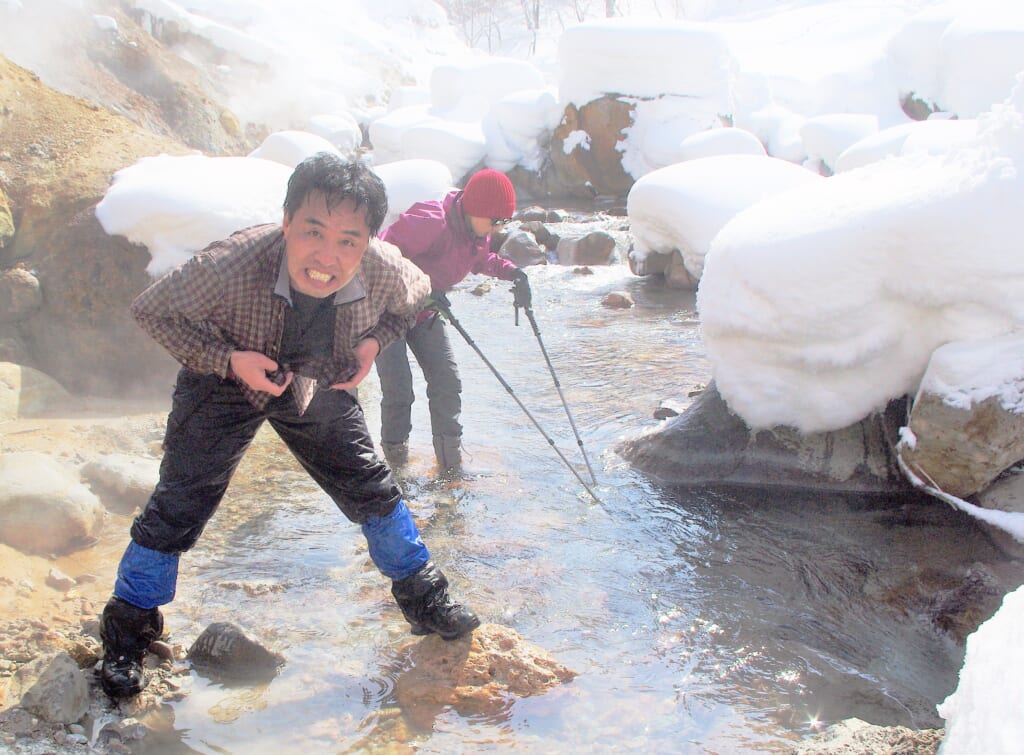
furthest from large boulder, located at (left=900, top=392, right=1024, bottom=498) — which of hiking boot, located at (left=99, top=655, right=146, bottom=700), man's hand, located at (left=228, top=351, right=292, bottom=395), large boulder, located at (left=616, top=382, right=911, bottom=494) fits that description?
hiking boot, located at (left=99, top=655, right=146, bottom=700)

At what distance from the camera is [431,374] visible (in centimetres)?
484

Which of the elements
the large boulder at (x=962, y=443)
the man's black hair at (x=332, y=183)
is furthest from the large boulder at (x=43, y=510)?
the large boulder at (x=962, y=443)

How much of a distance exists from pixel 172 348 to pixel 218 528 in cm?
180

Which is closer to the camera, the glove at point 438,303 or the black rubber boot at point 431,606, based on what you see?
the black rubber boot at point 431,606

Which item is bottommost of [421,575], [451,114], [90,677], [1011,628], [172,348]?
[90,677]

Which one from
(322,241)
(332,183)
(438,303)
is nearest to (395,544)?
(322,241)

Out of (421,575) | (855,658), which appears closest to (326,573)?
(421,575)

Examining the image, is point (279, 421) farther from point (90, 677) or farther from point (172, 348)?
point (90, 677)

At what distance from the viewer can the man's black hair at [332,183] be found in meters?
2.27

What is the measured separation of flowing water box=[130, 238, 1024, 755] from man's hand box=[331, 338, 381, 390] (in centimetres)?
92

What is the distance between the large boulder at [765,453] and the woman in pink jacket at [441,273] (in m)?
1.06

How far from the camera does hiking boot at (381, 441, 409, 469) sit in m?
4.93

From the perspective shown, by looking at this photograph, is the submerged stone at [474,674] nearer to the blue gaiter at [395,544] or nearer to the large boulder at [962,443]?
the blue gaiter at [395,544]

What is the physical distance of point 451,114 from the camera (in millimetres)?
23828
